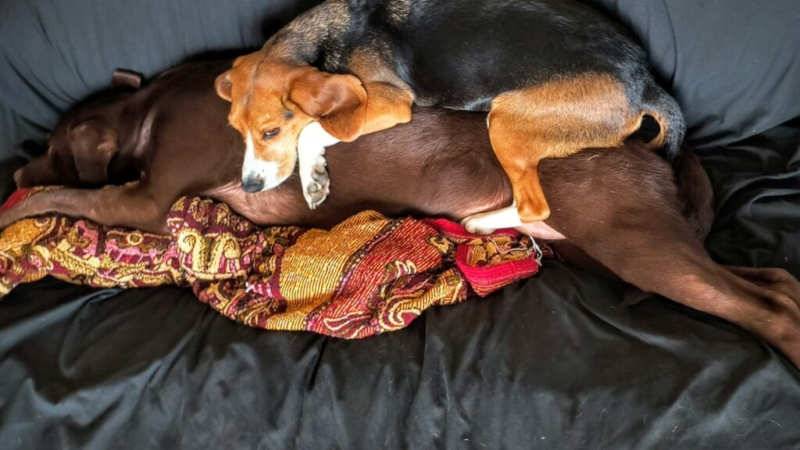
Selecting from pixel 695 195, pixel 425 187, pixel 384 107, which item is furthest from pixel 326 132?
pixel 695 195

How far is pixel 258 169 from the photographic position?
2184 mm

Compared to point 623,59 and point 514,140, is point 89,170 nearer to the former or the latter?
point 514,140

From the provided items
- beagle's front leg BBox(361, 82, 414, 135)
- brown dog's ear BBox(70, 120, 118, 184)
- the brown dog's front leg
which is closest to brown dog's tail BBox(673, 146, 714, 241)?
beagle's front leg BBox(361, 82, 414, 135)

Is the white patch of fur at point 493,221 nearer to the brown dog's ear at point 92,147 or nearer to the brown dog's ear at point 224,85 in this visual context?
the brown dog's ear at point 224,85

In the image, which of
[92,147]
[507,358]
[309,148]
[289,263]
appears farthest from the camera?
[92,147]

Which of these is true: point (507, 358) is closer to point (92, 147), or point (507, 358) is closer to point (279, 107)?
point (279, 107)

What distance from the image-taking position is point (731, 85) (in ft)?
7.49

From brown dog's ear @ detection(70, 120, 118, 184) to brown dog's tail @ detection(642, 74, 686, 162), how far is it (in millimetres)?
1918

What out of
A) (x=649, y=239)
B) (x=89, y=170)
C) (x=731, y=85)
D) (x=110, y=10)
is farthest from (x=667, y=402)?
(x=110, y=10)

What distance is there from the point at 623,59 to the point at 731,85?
0.54 m

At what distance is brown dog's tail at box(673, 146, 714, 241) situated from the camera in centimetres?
206

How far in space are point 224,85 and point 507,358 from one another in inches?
52.6

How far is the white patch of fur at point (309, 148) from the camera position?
2250 mm

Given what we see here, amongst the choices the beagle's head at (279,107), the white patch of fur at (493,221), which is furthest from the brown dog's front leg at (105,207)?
the white patch of fur at (493,221)
